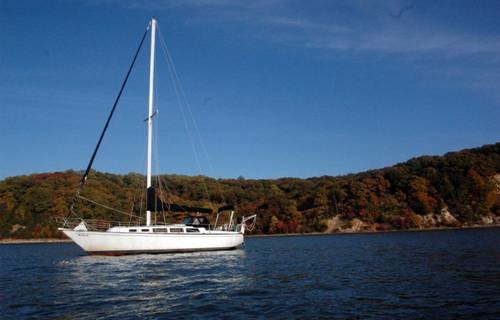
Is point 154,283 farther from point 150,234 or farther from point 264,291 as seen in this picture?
point 150,234

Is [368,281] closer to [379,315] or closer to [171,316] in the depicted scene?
[379,315]

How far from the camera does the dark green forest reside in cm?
11862

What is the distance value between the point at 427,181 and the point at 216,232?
103380 mm

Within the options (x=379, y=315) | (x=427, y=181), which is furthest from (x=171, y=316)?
(x=427, y=181)

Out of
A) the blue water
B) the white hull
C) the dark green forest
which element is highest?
the dark green forest

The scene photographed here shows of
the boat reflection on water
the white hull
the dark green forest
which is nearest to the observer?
the boat reflection on water

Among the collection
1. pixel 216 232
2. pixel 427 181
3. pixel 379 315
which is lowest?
pixel 379 315

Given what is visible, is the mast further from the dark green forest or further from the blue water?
the dark green forest

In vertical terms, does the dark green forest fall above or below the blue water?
above

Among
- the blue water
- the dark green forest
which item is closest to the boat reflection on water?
the blue water

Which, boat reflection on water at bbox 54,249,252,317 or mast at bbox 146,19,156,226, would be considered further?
mast at bbox 146,19,156,226

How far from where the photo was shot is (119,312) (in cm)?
1692

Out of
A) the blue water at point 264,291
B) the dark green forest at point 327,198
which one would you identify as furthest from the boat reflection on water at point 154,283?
the dark green forest at point 327,198

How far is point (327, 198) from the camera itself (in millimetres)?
141250
